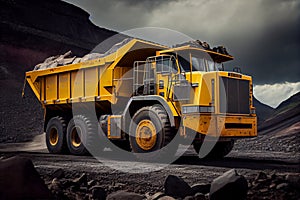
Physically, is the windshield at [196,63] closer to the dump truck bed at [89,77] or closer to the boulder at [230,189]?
the dump truck bed at [89,77]

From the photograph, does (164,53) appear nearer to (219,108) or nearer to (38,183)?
(219,108)

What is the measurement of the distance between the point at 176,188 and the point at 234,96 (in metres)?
4.05

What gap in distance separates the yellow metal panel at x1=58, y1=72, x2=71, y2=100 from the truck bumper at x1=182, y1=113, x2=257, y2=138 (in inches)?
207

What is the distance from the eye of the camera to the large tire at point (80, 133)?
437 inches

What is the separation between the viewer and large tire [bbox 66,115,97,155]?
11102mm

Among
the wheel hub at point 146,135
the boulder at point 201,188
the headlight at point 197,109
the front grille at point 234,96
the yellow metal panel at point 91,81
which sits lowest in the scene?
the boulder at point 201,188

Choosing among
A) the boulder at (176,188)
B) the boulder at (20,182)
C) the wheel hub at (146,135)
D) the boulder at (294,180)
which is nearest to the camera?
the boulder at (20,182)

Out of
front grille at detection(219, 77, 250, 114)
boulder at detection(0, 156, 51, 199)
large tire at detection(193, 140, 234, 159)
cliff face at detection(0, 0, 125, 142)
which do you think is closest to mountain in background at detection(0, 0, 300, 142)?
cliff face at detection(0, 0, 125, 142)

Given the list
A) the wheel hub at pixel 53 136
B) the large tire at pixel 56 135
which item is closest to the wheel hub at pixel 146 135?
the large tire at pixel 56 135

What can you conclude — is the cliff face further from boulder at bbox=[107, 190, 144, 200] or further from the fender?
boulder at bbox=[107, 190, 144, 200]

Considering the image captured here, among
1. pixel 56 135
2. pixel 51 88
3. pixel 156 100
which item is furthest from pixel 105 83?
pixel 56 135

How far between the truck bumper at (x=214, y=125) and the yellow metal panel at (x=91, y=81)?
379 centimetres

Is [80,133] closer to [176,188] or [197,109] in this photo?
[197,109]

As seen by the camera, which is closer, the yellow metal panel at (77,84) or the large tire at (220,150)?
the large tire at (220,150)
